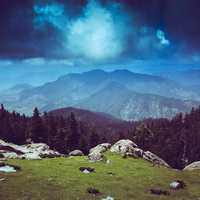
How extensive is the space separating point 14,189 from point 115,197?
945 centimetres

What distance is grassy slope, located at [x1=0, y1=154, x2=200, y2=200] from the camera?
3048 cm

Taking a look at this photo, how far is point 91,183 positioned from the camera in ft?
116

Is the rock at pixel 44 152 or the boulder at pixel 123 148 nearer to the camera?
the rock at pixel 44 152

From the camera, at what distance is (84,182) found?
116ft

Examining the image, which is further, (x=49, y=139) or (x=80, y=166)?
(x=49, y=139)

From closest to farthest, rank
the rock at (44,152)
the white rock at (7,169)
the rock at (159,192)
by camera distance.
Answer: the rock at (159,192), the white rock at (7,169), the rock at (44,152)

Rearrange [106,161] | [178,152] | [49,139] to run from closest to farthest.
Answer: [106,161]
[49,139]
[178,152]

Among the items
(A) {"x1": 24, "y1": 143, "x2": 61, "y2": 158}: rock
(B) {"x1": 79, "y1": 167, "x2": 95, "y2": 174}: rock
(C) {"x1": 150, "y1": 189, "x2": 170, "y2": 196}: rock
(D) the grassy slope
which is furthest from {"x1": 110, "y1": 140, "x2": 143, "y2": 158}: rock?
(C) {"x1": 150, "y1": 189, "x2": 170, "y2": 196}: rock

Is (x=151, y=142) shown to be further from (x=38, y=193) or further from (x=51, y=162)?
(x=38, y=193)

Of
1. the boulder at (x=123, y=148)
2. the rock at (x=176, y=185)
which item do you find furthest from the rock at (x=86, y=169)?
the boulder at (x=123, y=148)

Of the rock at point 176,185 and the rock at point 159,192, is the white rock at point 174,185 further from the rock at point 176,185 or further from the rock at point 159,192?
the rock at point 159,192

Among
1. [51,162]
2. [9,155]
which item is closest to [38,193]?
[51,162]

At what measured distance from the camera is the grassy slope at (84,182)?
30484mm

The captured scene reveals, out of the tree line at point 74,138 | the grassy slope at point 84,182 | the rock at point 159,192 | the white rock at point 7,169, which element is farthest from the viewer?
the tree line at point 74,138
